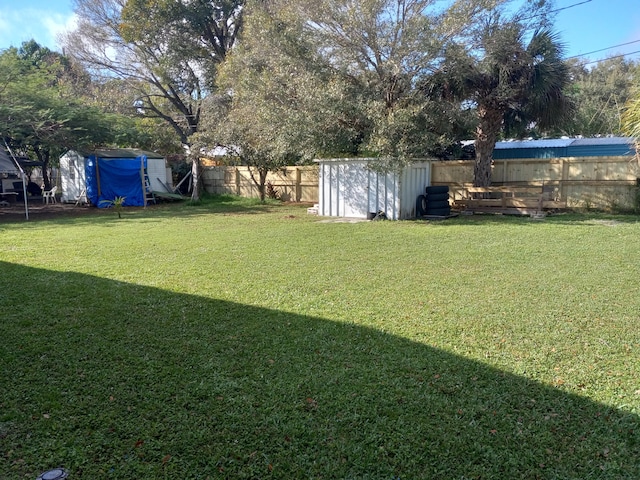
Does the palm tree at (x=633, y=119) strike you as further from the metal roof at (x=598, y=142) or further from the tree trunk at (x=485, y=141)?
the metal roof at (x=598, y=142)

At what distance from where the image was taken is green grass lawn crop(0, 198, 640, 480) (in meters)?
2.28

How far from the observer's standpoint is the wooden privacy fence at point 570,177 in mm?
12156

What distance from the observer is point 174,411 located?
268cm

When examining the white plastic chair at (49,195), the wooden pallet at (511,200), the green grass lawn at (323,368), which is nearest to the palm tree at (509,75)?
the wooden pallet at (511,200)

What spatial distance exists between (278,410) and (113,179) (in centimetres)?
1748

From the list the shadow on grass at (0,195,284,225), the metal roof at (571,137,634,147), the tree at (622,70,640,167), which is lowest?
the shadow on grass at (0,195,284,225)

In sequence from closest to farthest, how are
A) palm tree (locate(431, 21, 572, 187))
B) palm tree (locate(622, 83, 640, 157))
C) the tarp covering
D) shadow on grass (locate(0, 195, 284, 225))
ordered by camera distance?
palm tree (locate(622, 83, 640, 157)) → palm tree (locate(431, 21, 572, 187)) → the tarp covering → shadow on grass (locate(0, 195, 284, 225))

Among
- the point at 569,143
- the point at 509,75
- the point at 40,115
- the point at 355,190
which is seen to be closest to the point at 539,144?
the point at 569,143

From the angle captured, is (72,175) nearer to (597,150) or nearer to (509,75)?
(509,75)

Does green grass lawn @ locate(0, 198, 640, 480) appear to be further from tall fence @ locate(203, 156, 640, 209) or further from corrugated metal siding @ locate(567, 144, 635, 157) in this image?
corrugated metal siding @ locate(567, 144, 635, 157)

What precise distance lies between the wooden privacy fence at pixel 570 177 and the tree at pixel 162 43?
10.3 m

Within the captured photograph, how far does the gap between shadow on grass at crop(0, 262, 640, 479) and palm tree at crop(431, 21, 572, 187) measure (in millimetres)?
9973

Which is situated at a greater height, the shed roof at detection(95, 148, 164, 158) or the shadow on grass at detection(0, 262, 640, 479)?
the shed roof at detection(95, 148, 164, 158)

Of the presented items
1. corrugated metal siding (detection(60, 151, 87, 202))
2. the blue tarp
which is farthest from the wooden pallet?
corrugated metal siding (detection(60, 151, 87, 202))
